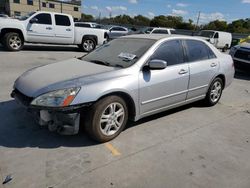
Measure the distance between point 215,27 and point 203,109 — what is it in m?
47.6

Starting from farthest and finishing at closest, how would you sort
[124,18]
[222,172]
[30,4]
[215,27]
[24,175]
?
1. [124,18]
2. [30,4]
3. [215,27]
4. [222,172]
5. [24,175]

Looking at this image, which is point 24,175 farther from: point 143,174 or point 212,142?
point 212,142

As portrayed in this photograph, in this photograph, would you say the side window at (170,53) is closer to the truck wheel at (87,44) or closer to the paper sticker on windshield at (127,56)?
the paper sticker on windshield at (127,56)

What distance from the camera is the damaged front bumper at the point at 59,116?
3.14 meters

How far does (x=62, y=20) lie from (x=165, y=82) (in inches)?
376

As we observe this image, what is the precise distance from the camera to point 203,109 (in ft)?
17.3

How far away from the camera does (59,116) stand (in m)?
3.19

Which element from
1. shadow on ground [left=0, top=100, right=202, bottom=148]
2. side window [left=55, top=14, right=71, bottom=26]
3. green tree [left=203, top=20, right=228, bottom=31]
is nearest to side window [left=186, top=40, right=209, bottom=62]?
shadow on ground [left=0, top=100, right=202, bottom=148]

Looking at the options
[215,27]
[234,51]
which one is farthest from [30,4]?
[234,51]

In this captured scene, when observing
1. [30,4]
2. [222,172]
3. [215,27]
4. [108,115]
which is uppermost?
[30,4]

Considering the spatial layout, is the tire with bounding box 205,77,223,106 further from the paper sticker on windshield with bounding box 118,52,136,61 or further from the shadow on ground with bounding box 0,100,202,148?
the paper sticker on windshield with bounding box 118,52,136,61

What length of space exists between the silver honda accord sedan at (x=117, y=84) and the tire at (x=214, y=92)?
14 cm

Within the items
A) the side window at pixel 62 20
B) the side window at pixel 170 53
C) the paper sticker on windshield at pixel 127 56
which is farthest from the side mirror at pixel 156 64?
the side window at pixel 62 20

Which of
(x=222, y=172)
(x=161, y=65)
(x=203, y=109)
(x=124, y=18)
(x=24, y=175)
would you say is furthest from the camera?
(x=124, y=18)
